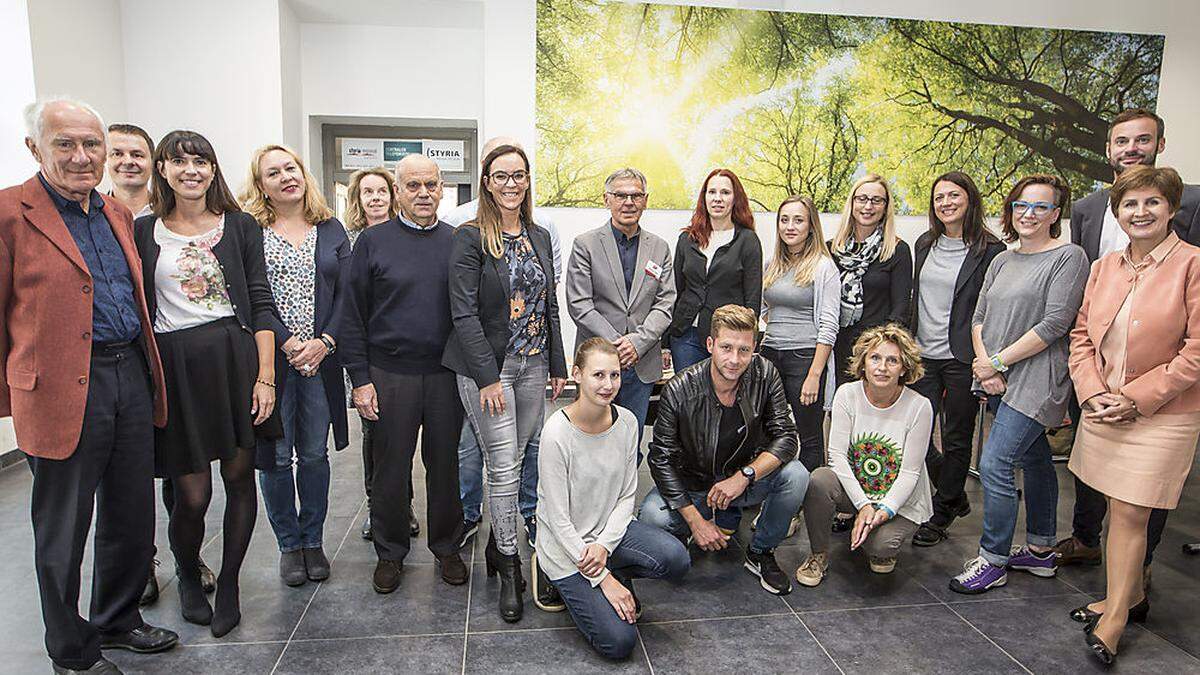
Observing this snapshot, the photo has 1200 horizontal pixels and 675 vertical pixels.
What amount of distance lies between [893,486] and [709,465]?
75 cm

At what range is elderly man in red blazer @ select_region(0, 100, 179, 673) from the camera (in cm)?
182

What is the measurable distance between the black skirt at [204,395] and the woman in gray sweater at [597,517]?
0.99 metres

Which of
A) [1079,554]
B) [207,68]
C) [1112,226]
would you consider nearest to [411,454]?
[1079,554]

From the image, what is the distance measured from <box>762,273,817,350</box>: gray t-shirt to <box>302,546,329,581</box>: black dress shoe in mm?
2129

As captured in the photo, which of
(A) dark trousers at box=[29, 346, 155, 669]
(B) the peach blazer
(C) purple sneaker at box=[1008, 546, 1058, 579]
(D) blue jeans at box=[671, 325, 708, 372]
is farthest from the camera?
(D) blue jeans at box=[671, 325, 708, 372]

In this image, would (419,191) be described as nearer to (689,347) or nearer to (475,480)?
(475,480)

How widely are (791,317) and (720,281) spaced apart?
14.3 inches

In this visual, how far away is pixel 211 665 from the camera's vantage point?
2.19 m

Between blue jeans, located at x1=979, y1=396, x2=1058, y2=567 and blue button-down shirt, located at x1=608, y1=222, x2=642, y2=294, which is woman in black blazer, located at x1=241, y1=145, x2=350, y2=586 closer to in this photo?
blue button-down shirt, located at x1=608, y1=222, x2=642, y2=294

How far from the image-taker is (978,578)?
→ 275 centimetres

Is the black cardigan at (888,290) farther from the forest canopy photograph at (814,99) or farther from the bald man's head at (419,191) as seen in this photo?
the forest canopy photograph at (814,99)

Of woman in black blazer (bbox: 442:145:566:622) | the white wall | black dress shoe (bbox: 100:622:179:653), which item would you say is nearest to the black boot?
woman in black blazer (bbox: 442:145:566:622)

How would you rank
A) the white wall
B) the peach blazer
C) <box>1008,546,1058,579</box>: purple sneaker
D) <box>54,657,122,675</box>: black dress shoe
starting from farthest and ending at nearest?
the white wall < <box>1008,546,1058,579</box>: purple sneaker < the peach blazer < <box>54,657,122,675</box>: black dress shoe

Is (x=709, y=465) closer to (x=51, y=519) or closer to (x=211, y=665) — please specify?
(x=211, y=665)
